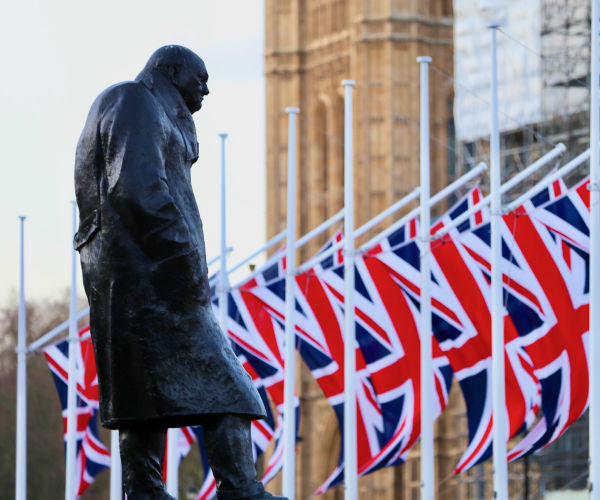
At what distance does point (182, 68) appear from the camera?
820 centimetres

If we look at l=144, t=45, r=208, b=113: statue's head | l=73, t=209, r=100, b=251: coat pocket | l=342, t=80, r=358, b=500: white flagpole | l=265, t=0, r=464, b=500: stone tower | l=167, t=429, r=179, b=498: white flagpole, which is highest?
l=265, t=0, r=464, b=500: stone tower

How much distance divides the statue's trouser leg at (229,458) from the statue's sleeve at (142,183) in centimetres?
69

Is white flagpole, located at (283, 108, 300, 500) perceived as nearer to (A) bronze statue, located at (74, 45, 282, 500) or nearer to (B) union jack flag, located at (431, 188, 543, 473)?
(B) union jack flag, located at (431, 188, 543, 473)

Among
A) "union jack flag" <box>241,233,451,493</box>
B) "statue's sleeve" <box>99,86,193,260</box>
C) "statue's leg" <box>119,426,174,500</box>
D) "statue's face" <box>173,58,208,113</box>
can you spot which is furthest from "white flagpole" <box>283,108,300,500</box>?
"statue's sleeve" <box>99,86,193,260</box>

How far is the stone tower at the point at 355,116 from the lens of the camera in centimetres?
5491

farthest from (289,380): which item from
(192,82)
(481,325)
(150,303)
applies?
(150,303)

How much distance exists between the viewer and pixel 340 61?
5856cm

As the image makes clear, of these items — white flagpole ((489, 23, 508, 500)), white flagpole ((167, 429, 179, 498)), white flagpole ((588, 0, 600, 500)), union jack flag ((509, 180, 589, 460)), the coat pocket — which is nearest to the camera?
the coat pocket

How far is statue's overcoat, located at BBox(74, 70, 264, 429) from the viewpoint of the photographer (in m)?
7.69

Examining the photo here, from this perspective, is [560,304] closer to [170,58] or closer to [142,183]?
[170,58]

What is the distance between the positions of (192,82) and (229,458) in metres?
1.57

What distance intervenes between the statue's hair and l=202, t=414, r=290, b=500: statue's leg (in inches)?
58.1

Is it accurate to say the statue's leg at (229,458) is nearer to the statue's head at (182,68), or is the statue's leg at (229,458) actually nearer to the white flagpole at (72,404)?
the statue's head at (182,68)

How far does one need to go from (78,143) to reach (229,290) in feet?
69.6
